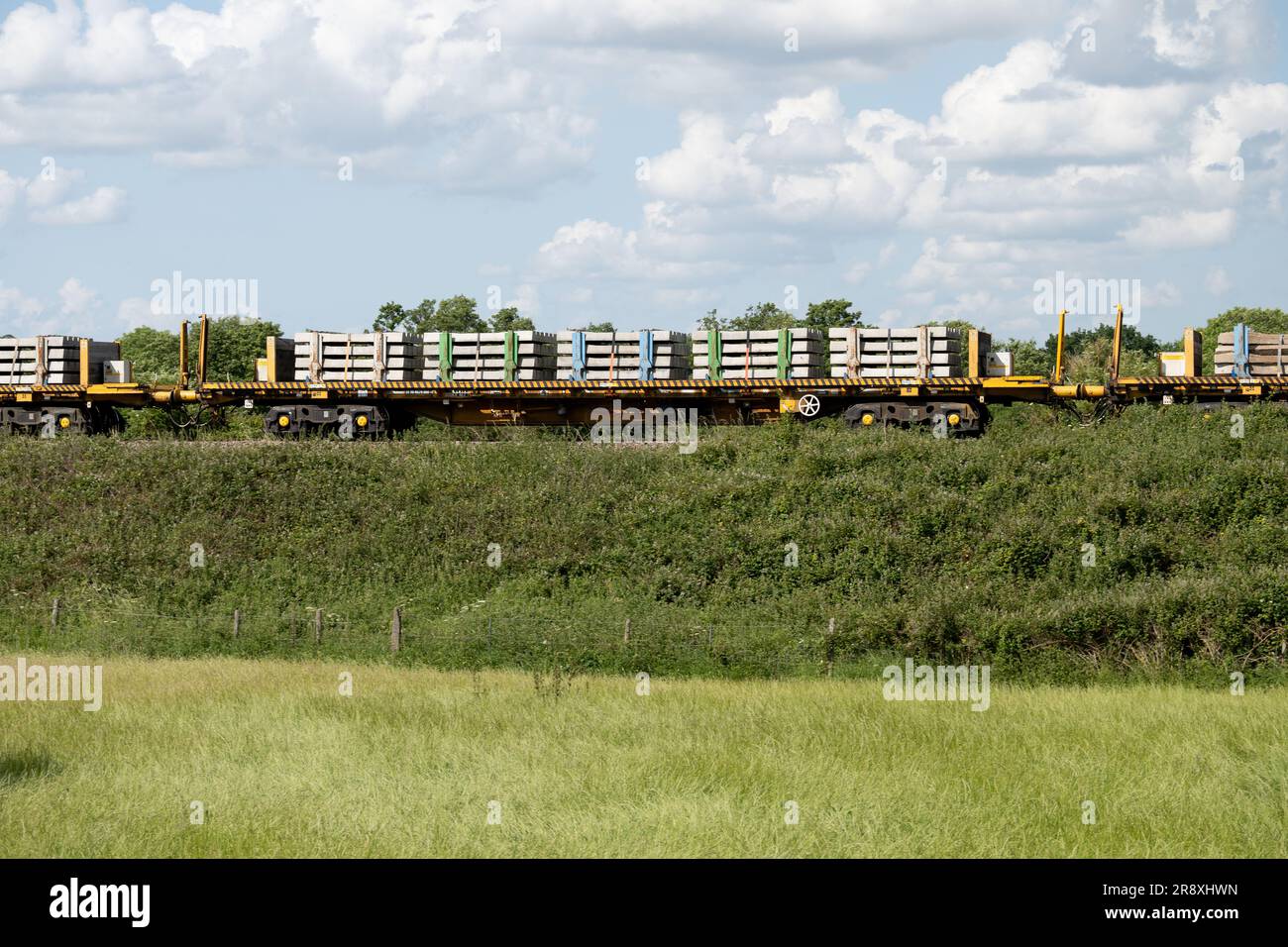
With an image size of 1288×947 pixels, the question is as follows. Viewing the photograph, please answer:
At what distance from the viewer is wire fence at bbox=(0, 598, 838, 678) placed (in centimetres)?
2097

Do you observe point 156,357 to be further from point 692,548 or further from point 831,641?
Result: point 831,641

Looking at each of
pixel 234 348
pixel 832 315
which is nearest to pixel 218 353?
pixel 234 348

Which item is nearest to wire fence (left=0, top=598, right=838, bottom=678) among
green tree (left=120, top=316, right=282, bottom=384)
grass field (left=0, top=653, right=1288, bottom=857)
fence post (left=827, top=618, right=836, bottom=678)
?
fence post (left=827, top=618, right=836, bottom=678)

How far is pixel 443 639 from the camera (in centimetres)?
2162

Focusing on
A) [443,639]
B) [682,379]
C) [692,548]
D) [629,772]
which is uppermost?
[682,379]

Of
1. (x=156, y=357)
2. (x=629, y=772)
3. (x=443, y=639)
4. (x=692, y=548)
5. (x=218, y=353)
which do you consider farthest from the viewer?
(x=156, y=357)

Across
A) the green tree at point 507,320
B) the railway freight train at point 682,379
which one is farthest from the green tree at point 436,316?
the railway freight train at point 682,379

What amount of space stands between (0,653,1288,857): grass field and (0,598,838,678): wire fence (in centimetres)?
296

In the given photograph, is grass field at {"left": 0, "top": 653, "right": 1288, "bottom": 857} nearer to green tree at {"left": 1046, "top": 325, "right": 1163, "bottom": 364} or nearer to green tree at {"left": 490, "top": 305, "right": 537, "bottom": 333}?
green tree at {"left": 490, "top": 305, "right": 537, "bottom": 333}

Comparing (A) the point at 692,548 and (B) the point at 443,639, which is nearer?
(B) the point at 443,639

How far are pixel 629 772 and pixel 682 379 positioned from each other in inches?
699
